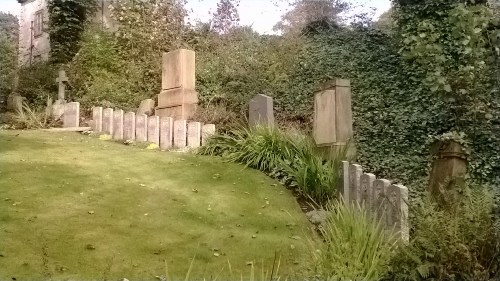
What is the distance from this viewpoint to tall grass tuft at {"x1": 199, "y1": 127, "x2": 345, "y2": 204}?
209 inches

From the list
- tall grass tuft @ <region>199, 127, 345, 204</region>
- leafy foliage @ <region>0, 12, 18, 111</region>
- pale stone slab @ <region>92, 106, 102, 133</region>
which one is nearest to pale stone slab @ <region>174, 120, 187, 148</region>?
tall grass tuft @ <region>199, 127, 345, 204</region>

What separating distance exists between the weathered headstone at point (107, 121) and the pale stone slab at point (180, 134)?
4.05ft

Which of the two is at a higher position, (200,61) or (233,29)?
(233,29)

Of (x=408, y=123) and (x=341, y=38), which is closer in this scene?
(x=408, y=123)

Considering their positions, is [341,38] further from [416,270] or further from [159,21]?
[416,270]

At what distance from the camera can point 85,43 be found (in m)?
10.5

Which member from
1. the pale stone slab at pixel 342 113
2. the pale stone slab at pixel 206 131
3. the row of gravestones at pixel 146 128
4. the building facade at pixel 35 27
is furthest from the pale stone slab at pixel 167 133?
the building facade at pixel 35 27

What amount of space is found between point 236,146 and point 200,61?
3.78 meters

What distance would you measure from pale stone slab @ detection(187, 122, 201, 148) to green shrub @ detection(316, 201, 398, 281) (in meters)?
3.86

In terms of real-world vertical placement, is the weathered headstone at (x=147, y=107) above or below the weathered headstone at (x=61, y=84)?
below

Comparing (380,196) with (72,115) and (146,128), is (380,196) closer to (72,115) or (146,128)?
(146,128)

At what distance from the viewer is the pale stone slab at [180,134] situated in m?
7.17

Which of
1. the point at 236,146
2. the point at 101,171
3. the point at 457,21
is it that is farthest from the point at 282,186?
the point at 457,21

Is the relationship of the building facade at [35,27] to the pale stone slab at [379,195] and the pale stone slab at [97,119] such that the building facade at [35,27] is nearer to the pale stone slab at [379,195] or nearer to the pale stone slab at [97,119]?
the pale stone slab at [97,119]
